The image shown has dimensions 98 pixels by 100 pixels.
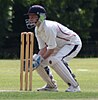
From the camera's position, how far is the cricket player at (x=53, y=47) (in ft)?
36.8

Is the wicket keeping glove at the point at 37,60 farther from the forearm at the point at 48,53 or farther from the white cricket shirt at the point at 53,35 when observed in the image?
the white cricket shirt at the point at 53,35

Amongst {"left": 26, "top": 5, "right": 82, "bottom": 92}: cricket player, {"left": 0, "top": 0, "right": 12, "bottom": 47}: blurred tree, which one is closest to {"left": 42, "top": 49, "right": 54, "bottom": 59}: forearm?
{"left": 26, "top": 5, "right": 82, "bottom": 92}: cricket player

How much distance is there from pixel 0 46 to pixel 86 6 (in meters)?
6.30

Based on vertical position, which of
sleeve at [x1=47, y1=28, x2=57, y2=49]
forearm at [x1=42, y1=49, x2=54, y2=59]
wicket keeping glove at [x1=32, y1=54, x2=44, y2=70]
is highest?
sleeve at [x1=47, y1=28, x2=57, y2=49]

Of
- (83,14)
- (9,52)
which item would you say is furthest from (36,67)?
(83,14)

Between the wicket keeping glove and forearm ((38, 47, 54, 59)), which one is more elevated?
forearm ((38, 47, 54, 59))

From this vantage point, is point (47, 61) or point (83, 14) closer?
point (47, 61)

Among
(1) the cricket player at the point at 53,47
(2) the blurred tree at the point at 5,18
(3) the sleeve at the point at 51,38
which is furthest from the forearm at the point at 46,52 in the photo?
(2) the blurred tree at the point at 5,18

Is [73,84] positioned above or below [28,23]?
below

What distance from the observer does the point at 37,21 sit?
1125 cm

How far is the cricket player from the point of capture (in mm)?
11220

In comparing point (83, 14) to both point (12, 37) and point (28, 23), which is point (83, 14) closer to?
point (12, 37)

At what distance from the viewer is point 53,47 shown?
36.8 feet

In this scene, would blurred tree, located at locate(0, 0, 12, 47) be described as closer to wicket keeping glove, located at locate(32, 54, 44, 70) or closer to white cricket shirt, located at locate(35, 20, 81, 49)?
white cricket shirt, located at locate(35, 20, 81, 49)
